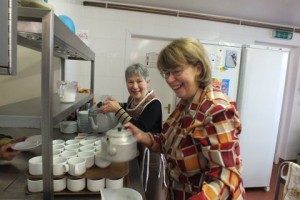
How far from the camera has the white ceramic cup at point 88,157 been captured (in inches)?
39.3

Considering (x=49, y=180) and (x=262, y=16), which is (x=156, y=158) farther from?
(x=262, y=16)

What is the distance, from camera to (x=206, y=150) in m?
0.80

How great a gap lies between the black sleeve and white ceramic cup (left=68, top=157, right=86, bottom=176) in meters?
0.48

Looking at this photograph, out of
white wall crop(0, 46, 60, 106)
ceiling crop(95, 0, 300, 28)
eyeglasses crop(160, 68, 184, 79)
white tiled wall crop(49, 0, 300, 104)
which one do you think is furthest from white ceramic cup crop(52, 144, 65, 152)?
ceiling crop(95, 0, 300, 28)

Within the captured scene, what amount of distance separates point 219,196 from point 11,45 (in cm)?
69

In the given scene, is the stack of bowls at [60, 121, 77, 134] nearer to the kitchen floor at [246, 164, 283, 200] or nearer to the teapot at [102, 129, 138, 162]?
the teapot at [102, 129, 138, 162]

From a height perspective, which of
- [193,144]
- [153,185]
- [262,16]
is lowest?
[153,185]

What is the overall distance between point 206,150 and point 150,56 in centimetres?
235

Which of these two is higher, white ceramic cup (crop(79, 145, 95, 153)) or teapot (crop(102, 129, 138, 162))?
teapot (crop(102, 129, 138, 162))

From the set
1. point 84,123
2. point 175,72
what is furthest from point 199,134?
point 84,123

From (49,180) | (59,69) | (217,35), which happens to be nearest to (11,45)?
(49,180)

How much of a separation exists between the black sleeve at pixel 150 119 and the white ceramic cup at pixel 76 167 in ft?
1.56

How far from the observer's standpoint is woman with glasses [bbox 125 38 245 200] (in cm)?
76

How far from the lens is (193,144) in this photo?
889 millimetres
